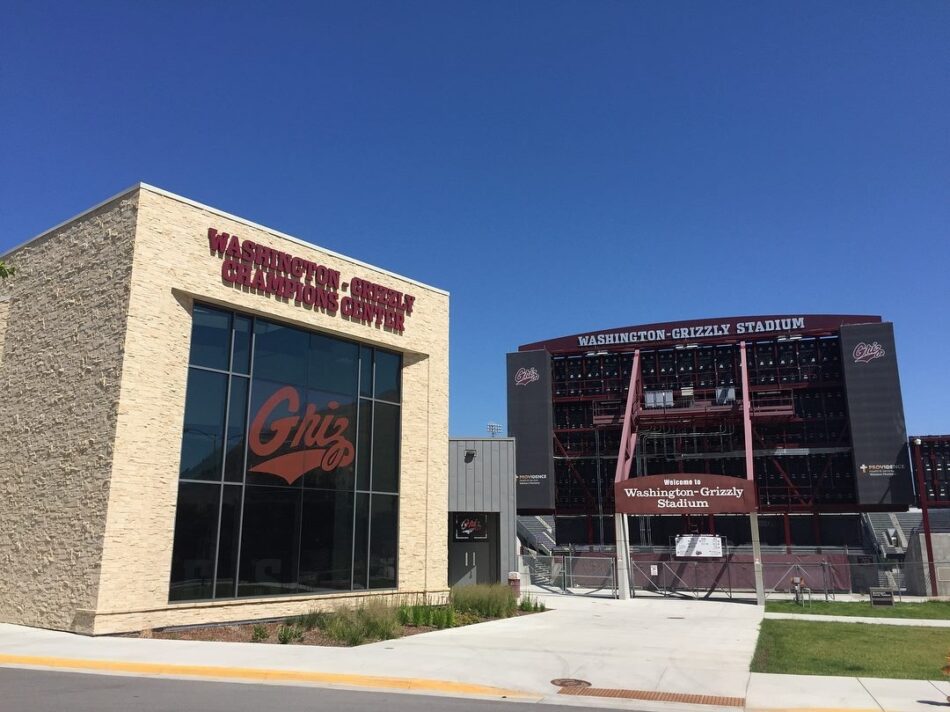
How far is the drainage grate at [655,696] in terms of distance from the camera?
1063 centimetres

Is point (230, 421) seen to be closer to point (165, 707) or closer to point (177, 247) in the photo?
point (177, 247)

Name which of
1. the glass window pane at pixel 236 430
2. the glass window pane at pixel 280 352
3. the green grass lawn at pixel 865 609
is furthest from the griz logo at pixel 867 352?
the glass window pane at pixel 236 430

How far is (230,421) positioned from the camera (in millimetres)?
19250

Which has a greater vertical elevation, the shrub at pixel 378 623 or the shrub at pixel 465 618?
the shrub at pixel 378 623

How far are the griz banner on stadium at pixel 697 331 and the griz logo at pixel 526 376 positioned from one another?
165 inches

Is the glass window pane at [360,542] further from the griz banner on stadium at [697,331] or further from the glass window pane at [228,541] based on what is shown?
the griz banner on stadium at [697,331]

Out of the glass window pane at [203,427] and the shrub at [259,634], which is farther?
the glass window pane at [203,427]

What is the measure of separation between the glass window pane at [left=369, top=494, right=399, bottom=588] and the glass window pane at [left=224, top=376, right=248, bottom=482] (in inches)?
199

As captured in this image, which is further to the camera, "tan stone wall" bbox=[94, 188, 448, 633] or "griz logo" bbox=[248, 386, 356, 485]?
"griz logo" bbox=[248, 386, 356, 485]

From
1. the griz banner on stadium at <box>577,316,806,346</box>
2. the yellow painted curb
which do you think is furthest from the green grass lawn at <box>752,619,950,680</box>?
the griz banner on stadium at <box>577,316,806,346</box>

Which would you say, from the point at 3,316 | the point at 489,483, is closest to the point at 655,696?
the point at 3,316

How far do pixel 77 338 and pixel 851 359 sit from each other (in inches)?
1776

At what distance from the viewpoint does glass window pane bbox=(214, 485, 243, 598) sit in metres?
18.3

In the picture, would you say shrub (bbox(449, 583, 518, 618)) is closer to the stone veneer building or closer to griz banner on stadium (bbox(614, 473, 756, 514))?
the stone veneer building
